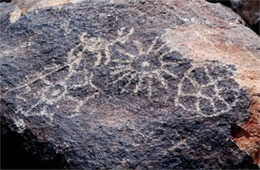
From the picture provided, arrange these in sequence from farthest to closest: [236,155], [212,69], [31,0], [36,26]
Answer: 1. [31,0]
2. [36,26]
3. [212,69]
4. [236,155]

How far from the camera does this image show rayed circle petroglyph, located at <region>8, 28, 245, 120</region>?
223 centimetres

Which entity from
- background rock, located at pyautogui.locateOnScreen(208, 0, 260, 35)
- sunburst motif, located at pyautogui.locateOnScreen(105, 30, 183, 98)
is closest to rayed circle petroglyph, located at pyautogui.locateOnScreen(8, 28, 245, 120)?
sunburst motif, located at pyautogui.locateOnScreen(105, 30, 183, 98)

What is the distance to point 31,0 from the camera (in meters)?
3.00

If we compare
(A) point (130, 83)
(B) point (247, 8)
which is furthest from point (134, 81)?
(B) point (247, 8)

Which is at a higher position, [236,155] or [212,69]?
[212,69]

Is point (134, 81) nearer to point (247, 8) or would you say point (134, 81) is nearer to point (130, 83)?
point (130, 83)

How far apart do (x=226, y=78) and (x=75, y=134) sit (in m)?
0.75

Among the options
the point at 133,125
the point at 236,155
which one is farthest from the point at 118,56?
the point at 236,155

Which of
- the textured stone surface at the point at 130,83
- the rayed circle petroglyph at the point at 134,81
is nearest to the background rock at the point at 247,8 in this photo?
the textured stone surface at the point at 130,83

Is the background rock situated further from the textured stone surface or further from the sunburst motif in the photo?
the sunburst motif

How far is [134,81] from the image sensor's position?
7.72ft

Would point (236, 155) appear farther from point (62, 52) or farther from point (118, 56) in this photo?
point (62, 52)

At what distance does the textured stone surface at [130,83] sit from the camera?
215cm

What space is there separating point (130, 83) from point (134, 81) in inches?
0.9
